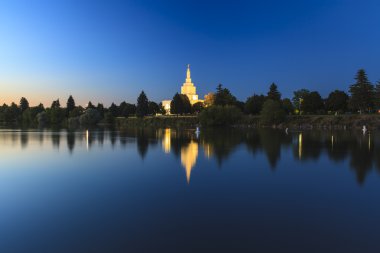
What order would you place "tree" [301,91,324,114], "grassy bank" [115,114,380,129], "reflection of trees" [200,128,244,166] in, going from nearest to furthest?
"reflection of trees" [200,128,244,166]
"grassy bank" [115,114,380,129]
"tree" [301,91,324,114]

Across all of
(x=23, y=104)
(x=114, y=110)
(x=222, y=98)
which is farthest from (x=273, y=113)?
(x=23, y=104)

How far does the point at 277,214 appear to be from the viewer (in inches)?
424

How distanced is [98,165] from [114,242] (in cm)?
1472

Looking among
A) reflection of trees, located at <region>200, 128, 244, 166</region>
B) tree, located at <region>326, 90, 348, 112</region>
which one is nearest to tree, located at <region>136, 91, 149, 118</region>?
tree, located at <region>326, 90, 348, 112</region>

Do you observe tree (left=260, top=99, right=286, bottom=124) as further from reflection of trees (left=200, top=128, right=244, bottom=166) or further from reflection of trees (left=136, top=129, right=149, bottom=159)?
reflection of trees (left=136, top=129, right=149, bottom=159)

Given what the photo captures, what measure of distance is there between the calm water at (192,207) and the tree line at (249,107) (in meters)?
51.1

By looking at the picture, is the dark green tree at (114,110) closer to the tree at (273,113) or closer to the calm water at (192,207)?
the tree at (273,113)

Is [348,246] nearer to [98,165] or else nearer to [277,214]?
[277,214]

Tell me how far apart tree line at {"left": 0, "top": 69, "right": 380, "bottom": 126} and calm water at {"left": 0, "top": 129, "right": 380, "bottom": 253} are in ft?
168

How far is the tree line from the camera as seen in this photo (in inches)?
2616

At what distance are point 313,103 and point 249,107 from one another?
17.5m

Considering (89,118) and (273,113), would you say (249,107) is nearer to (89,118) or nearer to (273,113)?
(273,113)

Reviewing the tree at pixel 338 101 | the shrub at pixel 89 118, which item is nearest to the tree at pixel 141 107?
the shrub at pixel 89 118

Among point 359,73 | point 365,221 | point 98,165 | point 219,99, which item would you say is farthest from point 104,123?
point 365,221
